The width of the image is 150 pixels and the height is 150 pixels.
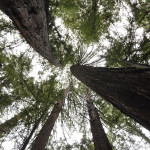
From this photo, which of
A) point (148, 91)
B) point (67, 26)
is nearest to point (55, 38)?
point (67, 26)

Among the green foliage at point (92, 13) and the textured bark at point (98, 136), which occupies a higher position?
the green foliage at point (92, 13)

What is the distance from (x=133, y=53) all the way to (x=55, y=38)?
138 inches

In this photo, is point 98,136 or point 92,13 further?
point 92,13

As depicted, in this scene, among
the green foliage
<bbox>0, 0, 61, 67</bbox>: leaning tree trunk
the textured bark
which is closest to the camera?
<bbox>0, 0, 61, 67</bbox>: leaning tree trunk

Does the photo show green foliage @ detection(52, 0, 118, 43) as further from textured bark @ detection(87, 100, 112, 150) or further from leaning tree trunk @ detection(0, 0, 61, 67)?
textured bark @ detection(87, 100, 112, 150)

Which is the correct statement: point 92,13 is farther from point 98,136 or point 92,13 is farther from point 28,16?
point 98,136

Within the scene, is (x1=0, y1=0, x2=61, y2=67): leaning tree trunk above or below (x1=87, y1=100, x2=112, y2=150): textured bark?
above

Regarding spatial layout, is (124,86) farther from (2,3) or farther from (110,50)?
(110,50)

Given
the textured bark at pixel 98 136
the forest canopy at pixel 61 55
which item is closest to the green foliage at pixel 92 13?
the forest canopy at pixel 61 55

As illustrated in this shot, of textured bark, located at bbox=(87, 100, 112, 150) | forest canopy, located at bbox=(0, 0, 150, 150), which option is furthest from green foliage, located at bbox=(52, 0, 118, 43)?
textured bark, located at bbox=(87, 100, 112, 150)

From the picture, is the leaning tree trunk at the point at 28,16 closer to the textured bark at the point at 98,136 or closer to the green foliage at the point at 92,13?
the green foliage at the point at 92,13

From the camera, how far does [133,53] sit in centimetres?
435

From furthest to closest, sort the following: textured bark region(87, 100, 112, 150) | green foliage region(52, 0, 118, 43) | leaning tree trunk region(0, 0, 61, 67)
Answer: green foliage region(52, 0, 118, 43)
textured bark region(87, 100, 112, 150)
leaning tree trunk region(0, 0, 61, 67)

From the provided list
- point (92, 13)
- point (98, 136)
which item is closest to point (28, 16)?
point (92, 13)
